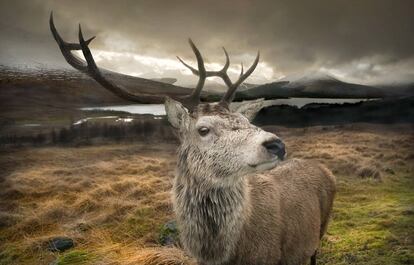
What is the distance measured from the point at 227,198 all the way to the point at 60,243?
1201 millimetres

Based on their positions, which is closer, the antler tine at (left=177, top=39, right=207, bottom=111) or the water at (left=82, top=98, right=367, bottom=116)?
the antler tine at (left=177, top=39, right=207, bottom=111)

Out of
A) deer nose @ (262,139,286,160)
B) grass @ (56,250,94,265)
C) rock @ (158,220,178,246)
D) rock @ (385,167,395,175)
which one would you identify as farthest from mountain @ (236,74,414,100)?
grass @ (56,250,94,265)

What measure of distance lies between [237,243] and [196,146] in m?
0.47

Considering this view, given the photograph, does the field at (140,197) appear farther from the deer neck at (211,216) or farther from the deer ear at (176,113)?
the deer ear at (176,113)

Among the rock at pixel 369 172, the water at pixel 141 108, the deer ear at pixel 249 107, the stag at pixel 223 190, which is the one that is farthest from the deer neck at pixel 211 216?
the rock at pixel 369 172

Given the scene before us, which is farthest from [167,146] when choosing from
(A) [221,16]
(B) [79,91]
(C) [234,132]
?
(C) [234,132]

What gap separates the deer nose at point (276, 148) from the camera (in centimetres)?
151

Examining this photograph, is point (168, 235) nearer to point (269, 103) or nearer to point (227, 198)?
point (227, 198)

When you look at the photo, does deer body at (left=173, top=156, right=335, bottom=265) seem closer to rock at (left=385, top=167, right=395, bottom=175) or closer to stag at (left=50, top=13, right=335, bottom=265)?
stag at (left=50, top=13, right=335, bottom=265)

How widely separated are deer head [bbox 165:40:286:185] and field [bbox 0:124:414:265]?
85cm

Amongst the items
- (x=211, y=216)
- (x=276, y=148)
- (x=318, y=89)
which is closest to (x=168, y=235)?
(x=211, y=216)

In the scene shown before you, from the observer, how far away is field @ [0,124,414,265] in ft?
8.18

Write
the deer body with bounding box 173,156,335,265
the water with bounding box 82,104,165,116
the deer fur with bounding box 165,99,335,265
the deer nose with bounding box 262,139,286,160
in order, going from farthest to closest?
the water with bounding box 82,104,165,116
the deer body with bounding box 173,156,335,265
the deer fur with bounding box 165,99,335,265
the deer nose with bounding box 262,139,286,160

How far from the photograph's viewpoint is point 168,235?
2.56m
